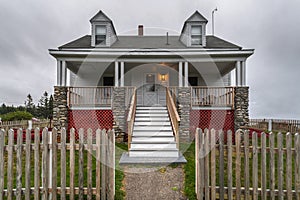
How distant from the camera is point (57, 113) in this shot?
12211 millimetres

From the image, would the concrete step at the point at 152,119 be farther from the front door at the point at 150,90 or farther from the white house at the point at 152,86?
the front door at the point at 150,90

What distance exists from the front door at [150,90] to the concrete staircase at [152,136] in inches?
153

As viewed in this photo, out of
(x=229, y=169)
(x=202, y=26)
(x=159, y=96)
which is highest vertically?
(x=202, y=26)

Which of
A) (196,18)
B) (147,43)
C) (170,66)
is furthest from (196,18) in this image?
(147,43)

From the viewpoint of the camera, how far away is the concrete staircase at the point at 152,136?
25.3 feet

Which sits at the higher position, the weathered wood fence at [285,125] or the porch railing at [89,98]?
the porch railing at [89,98]

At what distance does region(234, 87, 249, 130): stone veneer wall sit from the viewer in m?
12.2

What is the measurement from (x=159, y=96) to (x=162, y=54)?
11.3 feet

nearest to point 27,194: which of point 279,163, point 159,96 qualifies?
point 279,163

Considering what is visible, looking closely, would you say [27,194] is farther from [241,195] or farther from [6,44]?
[6,44]

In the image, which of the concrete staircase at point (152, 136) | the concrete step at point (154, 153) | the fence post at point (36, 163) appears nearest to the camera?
the fence post at point (36, 163)

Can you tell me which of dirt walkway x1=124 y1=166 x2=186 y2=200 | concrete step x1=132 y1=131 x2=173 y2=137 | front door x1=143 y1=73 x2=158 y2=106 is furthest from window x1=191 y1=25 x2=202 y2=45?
dirt walkway x1=124 y1=166 x2=186 y2=200

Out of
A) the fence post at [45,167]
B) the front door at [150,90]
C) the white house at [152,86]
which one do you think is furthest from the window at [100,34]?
the fence post at [45,167]

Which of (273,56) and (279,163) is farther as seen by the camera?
(273,56)
